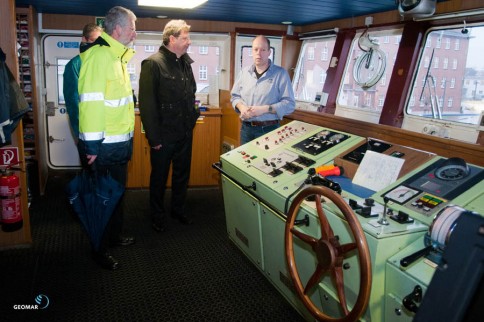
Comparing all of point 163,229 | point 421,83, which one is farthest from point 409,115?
point 163,229

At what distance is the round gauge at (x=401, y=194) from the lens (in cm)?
193

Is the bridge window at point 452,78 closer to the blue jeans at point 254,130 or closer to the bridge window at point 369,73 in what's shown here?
the bridge window at point 369,73

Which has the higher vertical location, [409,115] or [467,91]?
[467,91]

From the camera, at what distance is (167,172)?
11.7 feet

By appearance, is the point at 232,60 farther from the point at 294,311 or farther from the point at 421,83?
the point at 294,311

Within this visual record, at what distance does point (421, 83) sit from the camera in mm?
3836

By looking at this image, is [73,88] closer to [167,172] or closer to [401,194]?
[167,172]

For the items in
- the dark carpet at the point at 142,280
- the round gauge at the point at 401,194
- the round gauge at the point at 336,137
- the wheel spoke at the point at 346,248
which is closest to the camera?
the wheel spoke at the point at 346,248

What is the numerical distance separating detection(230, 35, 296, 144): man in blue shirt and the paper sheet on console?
1315mm

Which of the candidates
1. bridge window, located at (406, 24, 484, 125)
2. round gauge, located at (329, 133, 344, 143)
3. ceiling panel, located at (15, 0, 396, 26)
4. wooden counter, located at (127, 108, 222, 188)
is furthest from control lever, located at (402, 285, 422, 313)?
wooden counter, located at (127, 108, 222, 188)

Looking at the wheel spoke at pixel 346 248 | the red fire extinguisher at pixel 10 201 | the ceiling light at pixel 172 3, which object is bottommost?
the red fire extinguisher at pixel 10 201

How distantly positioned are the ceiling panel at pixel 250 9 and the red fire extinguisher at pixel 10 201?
76.0 inches

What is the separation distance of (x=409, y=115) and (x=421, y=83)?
0.32 m

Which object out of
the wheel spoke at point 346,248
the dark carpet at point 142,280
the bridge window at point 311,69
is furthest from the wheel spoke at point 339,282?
the bridge window at point 311,69
